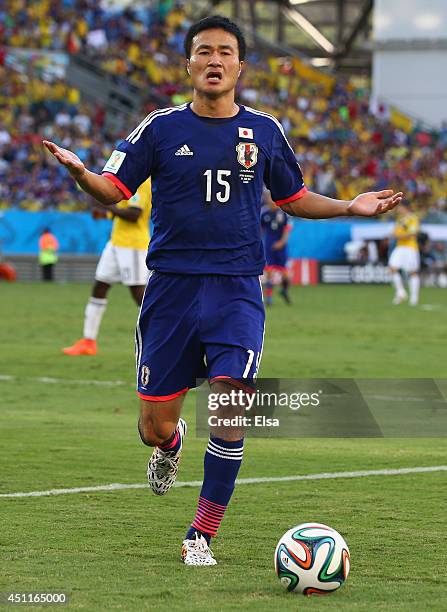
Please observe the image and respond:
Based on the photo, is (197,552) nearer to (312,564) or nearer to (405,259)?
(312,564)

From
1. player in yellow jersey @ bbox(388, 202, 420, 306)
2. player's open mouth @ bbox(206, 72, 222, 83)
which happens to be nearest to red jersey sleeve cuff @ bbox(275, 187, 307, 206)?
player's open mouth @ bbox(206, 72, 222, 83)

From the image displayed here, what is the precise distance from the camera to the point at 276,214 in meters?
27.5

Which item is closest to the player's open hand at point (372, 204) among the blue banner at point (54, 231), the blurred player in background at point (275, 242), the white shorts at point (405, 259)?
the blurred player in background at point (275, 242)

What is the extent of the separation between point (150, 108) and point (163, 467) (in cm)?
3041

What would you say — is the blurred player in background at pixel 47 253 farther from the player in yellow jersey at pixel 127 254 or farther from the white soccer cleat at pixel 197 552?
the white soccer cleat at pixel 197 552

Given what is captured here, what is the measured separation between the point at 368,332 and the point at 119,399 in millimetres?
9029

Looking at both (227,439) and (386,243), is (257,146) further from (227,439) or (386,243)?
(386,243)

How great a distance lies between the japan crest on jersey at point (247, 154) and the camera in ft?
19.7

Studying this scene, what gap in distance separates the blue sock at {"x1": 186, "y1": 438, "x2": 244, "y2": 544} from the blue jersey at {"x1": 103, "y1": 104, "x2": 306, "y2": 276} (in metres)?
0.80

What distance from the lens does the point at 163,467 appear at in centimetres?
658

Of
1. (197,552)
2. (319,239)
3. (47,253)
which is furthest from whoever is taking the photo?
(319,239)

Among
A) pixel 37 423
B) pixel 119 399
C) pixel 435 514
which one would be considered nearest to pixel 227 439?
pixel 435 514

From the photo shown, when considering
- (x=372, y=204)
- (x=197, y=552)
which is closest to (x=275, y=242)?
(x=372, y=204)

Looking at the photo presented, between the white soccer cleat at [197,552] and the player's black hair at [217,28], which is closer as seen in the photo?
the white soccer cleat at [197,552]
